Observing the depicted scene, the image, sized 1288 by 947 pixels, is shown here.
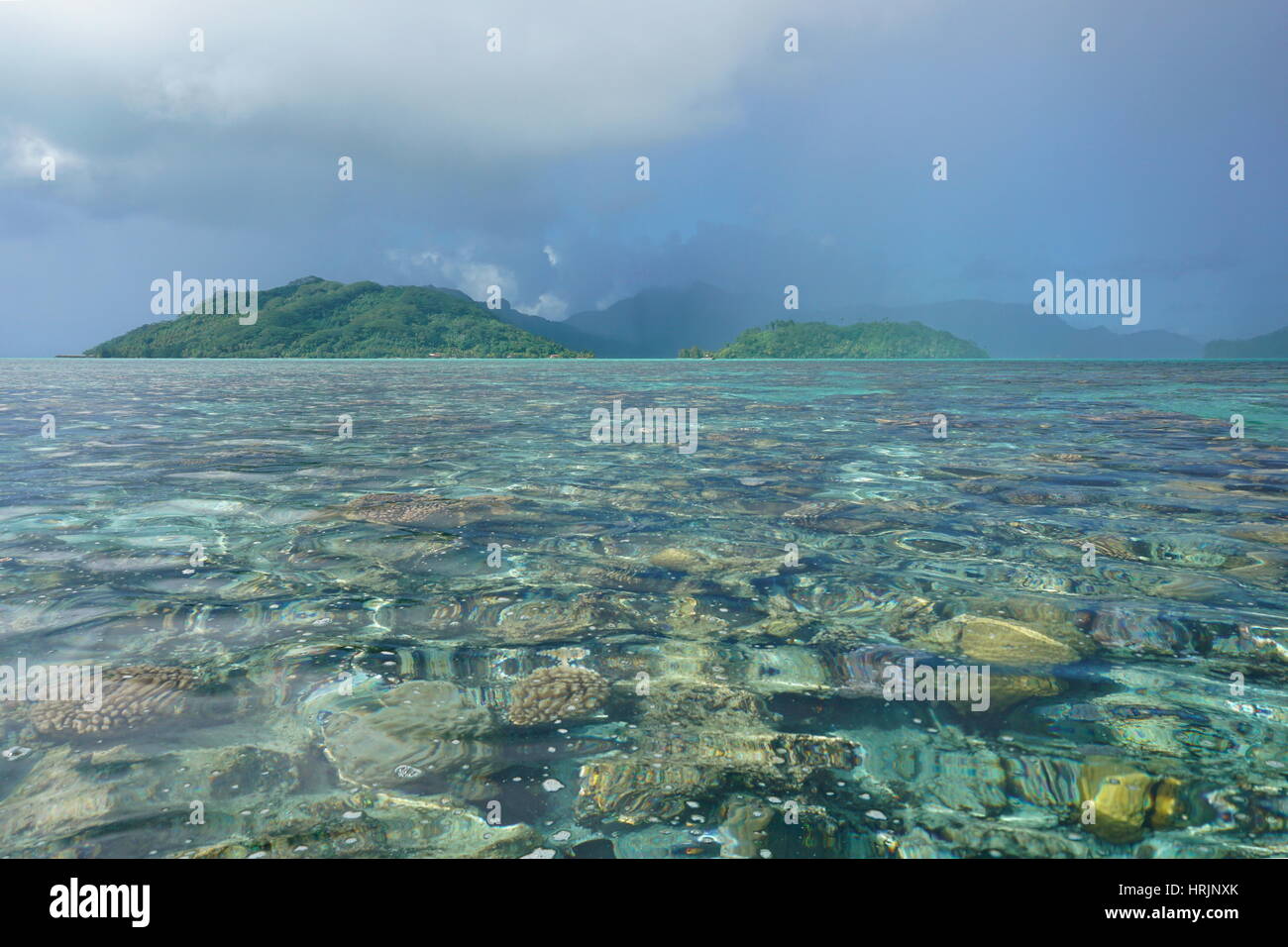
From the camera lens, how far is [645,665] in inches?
212

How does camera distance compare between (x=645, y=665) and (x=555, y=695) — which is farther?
(x=645, y=665)

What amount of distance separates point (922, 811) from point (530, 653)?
3.13 m

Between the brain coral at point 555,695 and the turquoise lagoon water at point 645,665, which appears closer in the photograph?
the turquoise lagoon water at point 645,665

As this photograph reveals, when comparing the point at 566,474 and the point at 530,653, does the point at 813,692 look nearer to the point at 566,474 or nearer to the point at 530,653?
the point at 530,653

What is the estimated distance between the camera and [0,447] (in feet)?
55.4

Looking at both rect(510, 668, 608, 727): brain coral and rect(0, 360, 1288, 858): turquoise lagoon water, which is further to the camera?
rect(510, 668, 608, 727): brain coral

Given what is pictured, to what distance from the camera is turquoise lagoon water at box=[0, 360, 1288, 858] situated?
3561 millimetres

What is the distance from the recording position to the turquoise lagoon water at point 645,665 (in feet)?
11.7

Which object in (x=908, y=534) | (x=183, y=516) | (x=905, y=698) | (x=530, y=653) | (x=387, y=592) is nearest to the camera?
(x=905, y=698)
